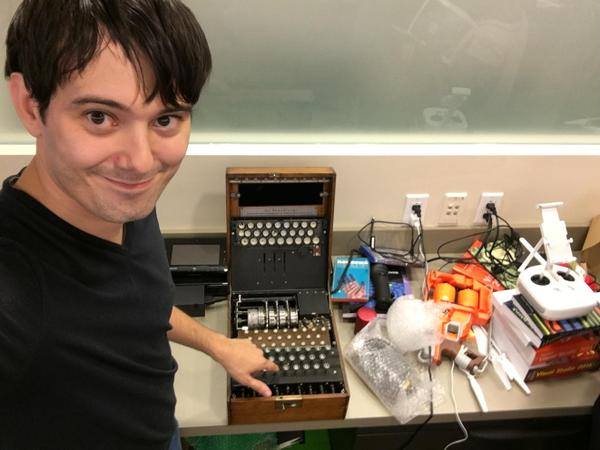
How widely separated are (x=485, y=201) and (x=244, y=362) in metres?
0.86

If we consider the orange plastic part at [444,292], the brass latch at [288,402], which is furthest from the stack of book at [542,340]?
the brass latch at [288,402]

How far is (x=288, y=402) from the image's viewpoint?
0.94 metres

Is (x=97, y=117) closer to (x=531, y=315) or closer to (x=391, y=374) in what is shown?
(x=391, y=374)

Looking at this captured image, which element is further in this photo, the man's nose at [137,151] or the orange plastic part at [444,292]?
the orange plastic part at [444,292]

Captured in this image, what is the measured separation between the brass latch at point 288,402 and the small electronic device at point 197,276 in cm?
35

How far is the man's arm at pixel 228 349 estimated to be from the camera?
0.94m

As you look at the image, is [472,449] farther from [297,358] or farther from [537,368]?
[297,358]

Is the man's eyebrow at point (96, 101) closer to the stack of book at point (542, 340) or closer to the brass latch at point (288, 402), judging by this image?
the brass latch at point (288, 402)

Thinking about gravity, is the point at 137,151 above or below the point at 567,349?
above

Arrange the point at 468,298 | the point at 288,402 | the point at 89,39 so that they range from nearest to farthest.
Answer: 1. the point at 89,39
2. the point at 288,402
3. the point at 468,298

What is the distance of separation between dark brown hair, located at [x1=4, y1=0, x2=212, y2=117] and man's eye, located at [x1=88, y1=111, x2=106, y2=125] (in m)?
0.05

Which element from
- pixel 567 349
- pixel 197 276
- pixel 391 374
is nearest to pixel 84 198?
pixel 197 276

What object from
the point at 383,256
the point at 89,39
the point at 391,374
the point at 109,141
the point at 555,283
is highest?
the point at 89,39

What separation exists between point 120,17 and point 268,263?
0.75 m
